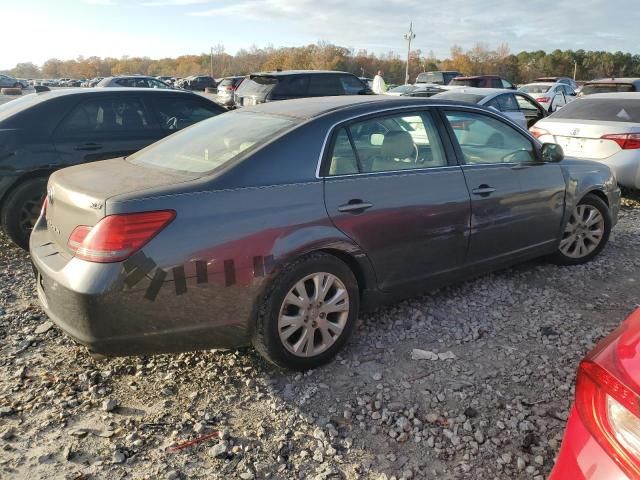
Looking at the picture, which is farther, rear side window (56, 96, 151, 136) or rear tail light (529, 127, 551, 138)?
rear tail light (529, 127, 551, 138)

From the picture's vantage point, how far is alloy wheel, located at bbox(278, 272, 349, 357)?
2963mm

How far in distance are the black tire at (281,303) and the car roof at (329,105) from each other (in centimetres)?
92

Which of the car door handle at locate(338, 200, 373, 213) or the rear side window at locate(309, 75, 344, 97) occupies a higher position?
the rear side window at locate(309, 75, 344, 97)

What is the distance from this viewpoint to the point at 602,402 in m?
1.53

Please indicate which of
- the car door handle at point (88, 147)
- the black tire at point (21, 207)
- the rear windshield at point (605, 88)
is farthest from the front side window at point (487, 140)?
the rear windshield at point (605, 88)

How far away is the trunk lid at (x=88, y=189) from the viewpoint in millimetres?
2623

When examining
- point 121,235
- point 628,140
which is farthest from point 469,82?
point 121,235

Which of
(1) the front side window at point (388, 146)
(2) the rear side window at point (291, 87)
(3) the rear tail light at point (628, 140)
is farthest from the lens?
(2) the rear side window at point (291, 87)

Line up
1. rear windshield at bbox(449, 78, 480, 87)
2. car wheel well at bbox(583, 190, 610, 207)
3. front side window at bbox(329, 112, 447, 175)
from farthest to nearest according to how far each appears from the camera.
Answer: rear windshield at bbox(449, 78, 480, 87)
car wheel well at bbox(583, 190, 610, 207)
front side window at bbox(329, 112, 447, 175)

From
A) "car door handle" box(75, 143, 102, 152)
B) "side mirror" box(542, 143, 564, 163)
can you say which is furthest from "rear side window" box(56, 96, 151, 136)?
"side mirror" box(542, 143, 564, 163)

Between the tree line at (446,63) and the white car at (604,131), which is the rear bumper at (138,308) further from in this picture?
the tree line at (446,63)

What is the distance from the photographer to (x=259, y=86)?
1159 cm

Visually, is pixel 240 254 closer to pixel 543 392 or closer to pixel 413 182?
pixel 413 182

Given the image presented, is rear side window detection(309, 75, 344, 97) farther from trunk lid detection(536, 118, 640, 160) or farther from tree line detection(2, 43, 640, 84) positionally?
tree line detection(2, 43, 640, 84)
